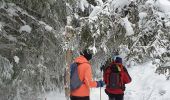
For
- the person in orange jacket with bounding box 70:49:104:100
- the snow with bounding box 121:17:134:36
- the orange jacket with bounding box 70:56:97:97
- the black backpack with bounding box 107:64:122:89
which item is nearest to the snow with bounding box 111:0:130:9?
the snow with bounding box 121:17:134:36

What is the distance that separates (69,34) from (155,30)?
2246 millimetres

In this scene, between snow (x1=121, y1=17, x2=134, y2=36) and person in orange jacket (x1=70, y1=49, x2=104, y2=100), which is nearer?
person in orange jacket (x1=70, y1=49, x2=104, y2=100)

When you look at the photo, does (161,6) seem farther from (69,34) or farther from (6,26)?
(6,26)

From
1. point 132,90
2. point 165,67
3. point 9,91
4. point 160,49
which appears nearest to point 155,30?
point 160,49

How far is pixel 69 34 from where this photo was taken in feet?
30.2

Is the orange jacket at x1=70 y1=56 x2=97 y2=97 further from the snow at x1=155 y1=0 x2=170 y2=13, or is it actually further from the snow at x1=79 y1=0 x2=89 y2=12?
the snow at x1=155 y1=0 x2=170 y2=13

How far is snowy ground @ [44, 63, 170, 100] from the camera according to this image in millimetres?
14188

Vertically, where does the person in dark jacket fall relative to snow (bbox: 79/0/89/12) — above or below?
below

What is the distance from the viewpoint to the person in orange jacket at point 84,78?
7.68 metres

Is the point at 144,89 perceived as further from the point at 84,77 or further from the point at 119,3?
the point at 84,77

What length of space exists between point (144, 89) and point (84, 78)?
8.23 meters

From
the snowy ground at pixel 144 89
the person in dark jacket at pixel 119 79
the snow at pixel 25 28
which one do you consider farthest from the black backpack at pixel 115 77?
the snowy ground at pixel 144 89

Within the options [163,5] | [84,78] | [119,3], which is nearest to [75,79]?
[84,78]

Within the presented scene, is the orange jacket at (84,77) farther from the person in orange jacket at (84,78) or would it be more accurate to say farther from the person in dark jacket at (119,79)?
the person in dark jacket at (119,79)
